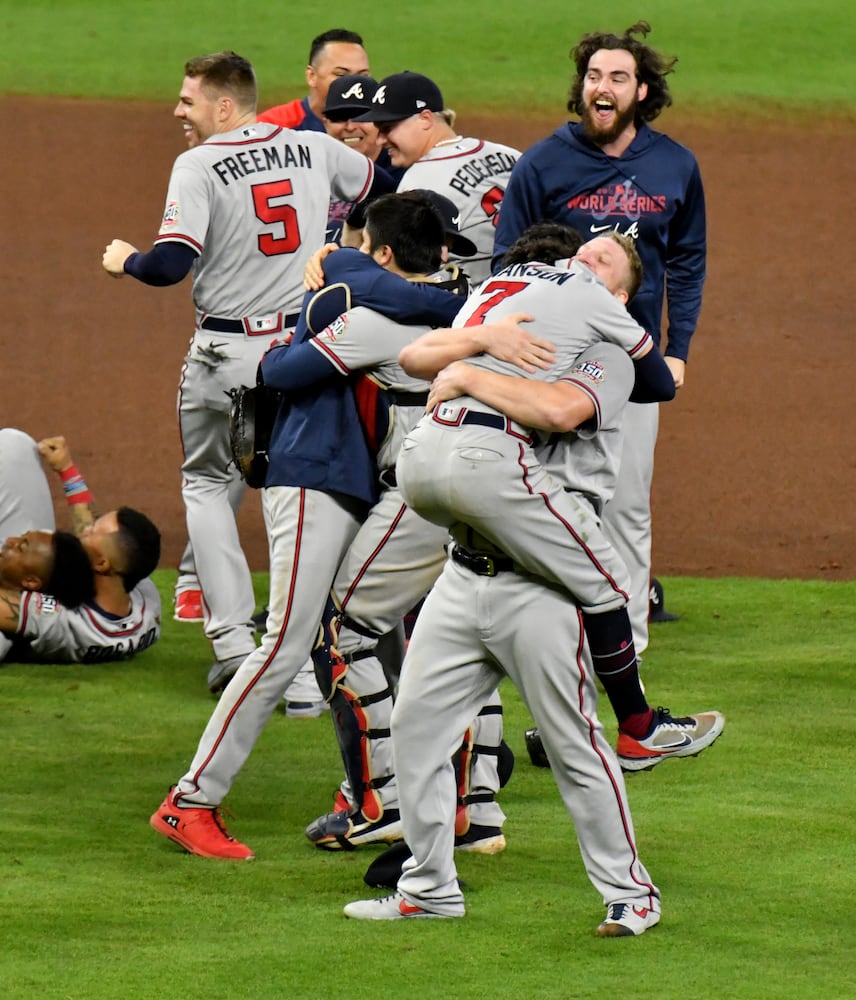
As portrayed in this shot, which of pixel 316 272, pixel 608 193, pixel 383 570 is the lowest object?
pixel 383 570

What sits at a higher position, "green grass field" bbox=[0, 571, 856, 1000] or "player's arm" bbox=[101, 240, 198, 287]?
"player's arm" bbox=[101, 240, 198, 287]

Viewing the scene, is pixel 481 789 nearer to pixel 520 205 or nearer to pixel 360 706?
pixel 360 706

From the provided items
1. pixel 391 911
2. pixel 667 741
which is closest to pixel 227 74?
pixel 667 741

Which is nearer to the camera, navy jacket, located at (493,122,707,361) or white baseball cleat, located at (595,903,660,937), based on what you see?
white baseball cleat, located at (595,903,660,937)

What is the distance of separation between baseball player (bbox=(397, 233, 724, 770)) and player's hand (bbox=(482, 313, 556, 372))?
0.07 ft

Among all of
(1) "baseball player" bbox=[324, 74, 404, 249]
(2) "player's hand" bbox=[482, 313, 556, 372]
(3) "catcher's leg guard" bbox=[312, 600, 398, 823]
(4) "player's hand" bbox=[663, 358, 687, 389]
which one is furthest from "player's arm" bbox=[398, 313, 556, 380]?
(1) "baseball player" bbox=[324, 74, 404, 249]

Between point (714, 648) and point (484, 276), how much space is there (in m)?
1.63

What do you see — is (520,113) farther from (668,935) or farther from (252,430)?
(668,935)

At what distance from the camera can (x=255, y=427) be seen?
460cm

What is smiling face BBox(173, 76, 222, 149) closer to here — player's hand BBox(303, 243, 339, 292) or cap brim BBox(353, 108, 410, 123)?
cap brim BBox(353, 108, 410, 123)

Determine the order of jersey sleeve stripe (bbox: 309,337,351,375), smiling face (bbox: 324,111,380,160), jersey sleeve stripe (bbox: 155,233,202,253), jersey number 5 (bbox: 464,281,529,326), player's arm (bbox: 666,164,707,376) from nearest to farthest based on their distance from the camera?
jersey number 5 (bbox: 464,281,529,326) < jersey sleeve stripe (bbox: 309,337,351,375) < player's arm (bbox: 666,164,707,376) < jersey sleeve stripe (bbox: 155,233,202,253) < smiling face (bbox: 324,111,380,160)

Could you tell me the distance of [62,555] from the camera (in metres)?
6.28

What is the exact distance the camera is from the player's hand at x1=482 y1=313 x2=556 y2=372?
370 centimetres

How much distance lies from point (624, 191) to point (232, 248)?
1345 millimetres
